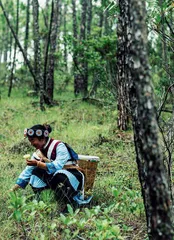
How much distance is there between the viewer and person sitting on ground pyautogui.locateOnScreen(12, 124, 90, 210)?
487cm

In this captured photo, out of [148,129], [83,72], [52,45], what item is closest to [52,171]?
[148,129]

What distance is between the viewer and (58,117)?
11086 mm

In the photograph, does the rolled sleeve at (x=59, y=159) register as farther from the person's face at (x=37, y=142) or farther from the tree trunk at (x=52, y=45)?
the tree trunk at (x=52, y=45)

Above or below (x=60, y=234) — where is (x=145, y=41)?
above

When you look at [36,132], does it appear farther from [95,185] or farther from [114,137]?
[114,137]

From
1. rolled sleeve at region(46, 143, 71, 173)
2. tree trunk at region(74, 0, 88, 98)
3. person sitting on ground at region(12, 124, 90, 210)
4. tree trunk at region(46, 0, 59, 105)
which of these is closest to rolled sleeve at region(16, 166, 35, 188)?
person sitting on ground at region(12, 124, 90, 210)

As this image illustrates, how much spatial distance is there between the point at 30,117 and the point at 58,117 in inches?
31.0

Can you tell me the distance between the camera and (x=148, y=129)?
2.73 m

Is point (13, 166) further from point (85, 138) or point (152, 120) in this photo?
point (152, 120)

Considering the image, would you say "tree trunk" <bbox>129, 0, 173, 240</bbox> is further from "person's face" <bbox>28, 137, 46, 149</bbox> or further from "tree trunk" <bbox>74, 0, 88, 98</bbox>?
"tree trunk" <bbox>74, 0, 88, 98</bbox>

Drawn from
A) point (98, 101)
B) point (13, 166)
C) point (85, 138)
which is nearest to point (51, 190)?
point (13, 166)

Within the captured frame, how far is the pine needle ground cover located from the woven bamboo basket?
0.17 meters

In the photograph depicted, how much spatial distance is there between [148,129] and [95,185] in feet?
10.5

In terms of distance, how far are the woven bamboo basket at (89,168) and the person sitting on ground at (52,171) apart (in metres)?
0.25
